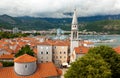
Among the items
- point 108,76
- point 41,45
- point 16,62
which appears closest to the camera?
point 108,76

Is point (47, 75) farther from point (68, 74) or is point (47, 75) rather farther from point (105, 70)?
point (105, 70)

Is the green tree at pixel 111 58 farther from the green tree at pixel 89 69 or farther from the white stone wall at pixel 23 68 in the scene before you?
the white stone wall at pixel 23 68

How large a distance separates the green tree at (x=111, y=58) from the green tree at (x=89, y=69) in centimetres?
547

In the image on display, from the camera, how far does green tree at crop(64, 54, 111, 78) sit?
33906 millimetres

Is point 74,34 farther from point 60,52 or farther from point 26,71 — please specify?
point 26,71

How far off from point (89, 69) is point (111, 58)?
9.12 metres

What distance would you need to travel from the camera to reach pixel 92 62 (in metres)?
35.8

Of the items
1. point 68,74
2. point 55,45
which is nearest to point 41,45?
point 55,45

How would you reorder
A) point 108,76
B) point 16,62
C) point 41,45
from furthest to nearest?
point 41,45
point 16,62
point 108,76

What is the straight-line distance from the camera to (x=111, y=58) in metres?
41.9

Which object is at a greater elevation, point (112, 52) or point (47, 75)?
A: point (112, 52)

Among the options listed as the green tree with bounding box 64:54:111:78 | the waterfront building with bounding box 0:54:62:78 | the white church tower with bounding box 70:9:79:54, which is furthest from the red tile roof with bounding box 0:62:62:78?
the white church tower with bounding box 70:9:79:54

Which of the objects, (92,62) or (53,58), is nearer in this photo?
(92,62)

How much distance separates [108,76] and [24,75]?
13.9 m
